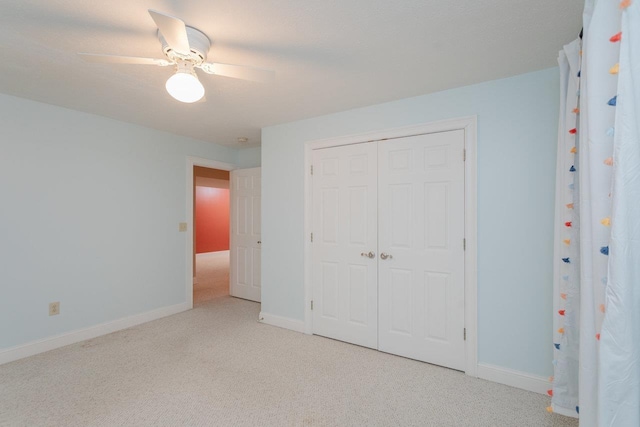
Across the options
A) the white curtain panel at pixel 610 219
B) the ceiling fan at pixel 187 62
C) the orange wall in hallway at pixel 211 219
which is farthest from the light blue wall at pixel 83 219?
the orange wall in hallway at pixel 211 219

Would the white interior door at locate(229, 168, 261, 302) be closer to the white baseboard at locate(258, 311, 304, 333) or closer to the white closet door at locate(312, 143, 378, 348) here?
the white baseboard at locate(258, 311, 304, 333)

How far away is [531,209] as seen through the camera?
227 centimetres

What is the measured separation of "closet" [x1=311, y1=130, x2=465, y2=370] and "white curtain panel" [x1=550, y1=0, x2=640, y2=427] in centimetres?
148

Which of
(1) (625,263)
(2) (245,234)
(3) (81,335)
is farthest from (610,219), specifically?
(2) (245,234)

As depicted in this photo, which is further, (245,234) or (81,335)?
(245,234)

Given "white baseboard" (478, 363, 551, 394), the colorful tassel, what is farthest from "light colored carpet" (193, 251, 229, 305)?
the colorful tassel

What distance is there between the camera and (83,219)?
10.4ft

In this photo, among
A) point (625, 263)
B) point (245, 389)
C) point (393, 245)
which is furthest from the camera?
→ point (393, 245)

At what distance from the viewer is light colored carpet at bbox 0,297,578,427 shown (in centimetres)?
193

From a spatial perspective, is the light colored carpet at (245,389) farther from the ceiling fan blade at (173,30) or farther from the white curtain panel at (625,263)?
the ceiling fan blade at (173,30)

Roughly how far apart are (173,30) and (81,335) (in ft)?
10.8

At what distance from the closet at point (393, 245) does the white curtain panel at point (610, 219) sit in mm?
1479

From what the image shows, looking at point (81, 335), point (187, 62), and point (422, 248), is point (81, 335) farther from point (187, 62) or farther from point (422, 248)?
point (422, 248)

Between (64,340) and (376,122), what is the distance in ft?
12.5
